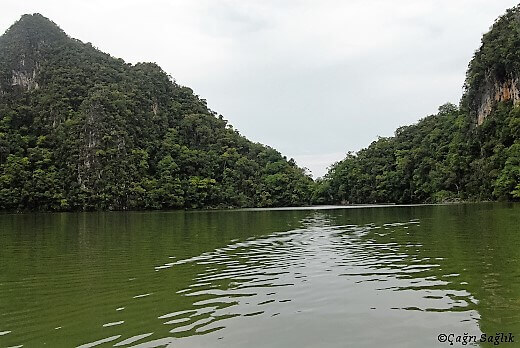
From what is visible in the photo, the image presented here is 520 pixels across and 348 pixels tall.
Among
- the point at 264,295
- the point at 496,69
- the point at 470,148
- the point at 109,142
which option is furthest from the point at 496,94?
the point at 264,295

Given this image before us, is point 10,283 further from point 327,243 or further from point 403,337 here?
point 327,243

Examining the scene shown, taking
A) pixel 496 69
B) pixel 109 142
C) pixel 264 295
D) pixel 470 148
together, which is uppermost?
pixel 496 69

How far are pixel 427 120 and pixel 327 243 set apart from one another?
9051cm

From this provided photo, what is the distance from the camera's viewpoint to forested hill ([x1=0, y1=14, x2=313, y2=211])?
82.0 m

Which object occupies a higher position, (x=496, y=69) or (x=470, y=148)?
(x=496, y=69)

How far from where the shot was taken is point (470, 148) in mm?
72062

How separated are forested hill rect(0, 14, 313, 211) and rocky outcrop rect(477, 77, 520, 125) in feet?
132

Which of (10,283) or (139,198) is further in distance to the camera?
(139,198)

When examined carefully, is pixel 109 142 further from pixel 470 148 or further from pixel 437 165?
pixel 470 148

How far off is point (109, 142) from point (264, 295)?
82036 millimetres

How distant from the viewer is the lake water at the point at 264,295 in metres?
7.04

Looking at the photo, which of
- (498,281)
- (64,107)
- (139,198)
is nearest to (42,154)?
(64,107)

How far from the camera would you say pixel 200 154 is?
101 m

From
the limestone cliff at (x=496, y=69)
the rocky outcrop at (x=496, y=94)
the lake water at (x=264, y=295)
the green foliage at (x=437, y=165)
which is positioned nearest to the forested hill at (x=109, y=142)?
the green foliage at (x=437, y=165)
